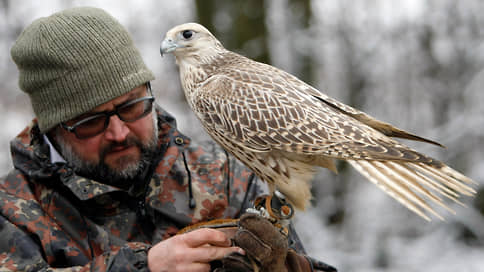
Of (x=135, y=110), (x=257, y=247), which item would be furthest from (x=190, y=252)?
(x=135, y=110)

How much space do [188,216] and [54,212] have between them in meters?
0.65

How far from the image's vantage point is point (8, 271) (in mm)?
1920

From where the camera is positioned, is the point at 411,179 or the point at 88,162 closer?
the point at 411,179

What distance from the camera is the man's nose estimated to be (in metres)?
2.22

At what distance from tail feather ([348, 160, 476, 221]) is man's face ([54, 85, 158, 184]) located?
1.06 meters

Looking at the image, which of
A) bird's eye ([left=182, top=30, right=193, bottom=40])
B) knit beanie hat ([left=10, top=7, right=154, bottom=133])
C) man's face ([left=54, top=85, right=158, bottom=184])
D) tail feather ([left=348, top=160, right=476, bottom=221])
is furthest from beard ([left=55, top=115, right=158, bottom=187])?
tail feather ([left=348, top=160, right=476, bottom=221])

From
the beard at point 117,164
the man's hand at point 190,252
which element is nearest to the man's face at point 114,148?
the beard at point 117,164

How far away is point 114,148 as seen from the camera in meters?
2.28

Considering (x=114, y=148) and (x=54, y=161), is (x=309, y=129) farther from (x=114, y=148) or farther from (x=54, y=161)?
(x=54, y=161)

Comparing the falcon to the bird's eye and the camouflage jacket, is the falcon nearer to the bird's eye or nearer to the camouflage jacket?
the bird's eye

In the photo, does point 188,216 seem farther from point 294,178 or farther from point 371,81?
point 371,81

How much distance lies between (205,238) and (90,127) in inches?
34.1

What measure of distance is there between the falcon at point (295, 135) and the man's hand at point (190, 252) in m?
0.35

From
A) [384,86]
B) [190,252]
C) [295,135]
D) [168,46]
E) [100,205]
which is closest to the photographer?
[190,252]
